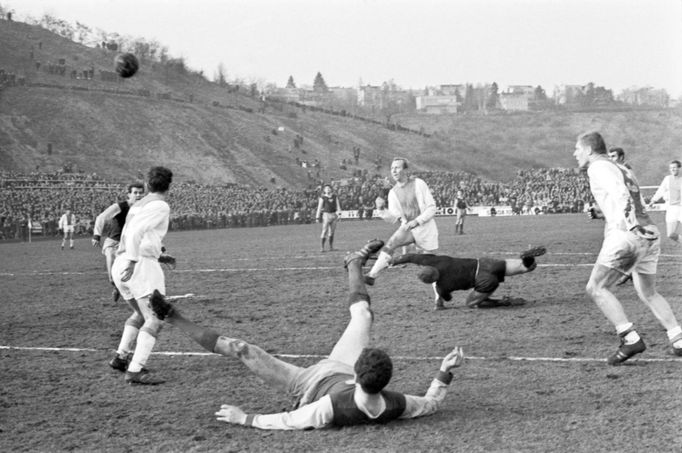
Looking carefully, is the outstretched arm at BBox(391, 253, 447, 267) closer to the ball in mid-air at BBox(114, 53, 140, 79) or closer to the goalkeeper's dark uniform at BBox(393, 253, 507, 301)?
the goalkeeper's dark uniform at BBox(393, 253, 507, 301)

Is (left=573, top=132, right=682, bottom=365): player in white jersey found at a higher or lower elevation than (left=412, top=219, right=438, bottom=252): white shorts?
higher

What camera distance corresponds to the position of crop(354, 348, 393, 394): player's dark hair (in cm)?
596

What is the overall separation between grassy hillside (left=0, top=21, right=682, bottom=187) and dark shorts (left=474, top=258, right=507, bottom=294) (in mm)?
64835

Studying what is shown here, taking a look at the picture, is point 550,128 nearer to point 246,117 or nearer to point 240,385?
point 246,117

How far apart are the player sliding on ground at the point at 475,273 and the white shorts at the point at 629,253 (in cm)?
309

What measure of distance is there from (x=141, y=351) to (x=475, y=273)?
5.46 m

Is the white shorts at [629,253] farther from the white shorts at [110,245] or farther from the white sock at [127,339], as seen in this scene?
the white shorts at [110,245]

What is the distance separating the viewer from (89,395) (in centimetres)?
787

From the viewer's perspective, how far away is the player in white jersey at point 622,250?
8352 mm

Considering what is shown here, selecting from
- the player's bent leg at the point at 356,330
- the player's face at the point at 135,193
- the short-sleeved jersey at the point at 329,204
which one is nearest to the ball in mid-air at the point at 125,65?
the player's face at the point at 135,193

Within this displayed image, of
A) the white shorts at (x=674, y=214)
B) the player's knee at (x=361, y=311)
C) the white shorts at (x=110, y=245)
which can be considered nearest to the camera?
the player's knee at (x=361, y=311)

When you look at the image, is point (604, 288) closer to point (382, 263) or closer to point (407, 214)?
point (382, 263)

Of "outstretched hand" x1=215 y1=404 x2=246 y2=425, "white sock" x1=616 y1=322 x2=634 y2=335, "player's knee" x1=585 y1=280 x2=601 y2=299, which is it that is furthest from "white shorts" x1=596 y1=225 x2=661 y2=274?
"outstretched hand" x1=215 y1=404 x2=246 y2=425

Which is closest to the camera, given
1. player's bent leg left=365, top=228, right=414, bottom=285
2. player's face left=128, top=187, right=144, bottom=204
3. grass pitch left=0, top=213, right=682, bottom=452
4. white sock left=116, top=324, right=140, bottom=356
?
grass pitch left=0, top=213, right=682, bottom=452
